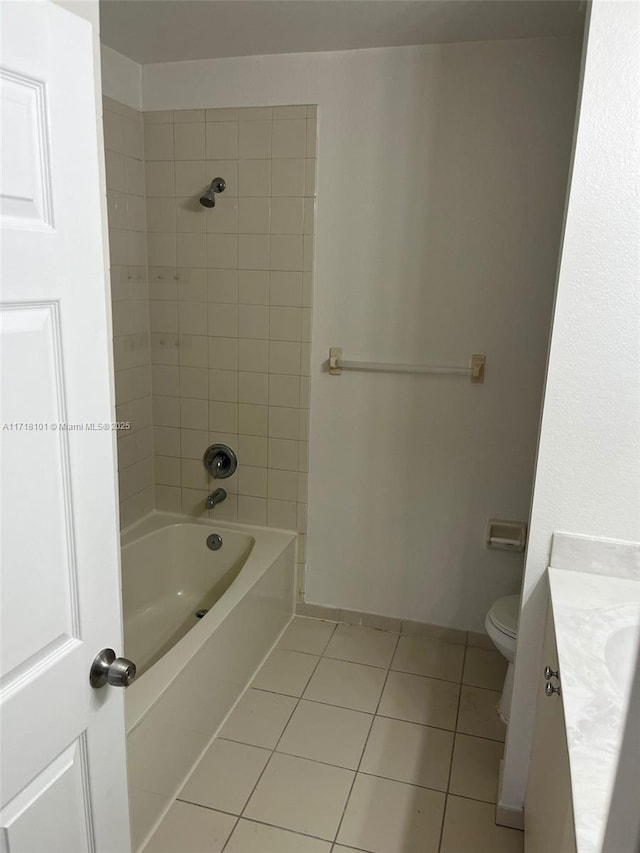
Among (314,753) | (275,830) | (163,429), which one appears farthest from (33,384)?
(163,429)

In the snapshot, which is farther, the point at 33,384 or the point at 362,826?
the point at 362,826

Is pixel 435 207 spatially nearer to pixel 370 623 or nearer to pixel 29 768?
pixel 370 623

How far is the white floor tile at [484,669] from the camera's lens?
2517 mm

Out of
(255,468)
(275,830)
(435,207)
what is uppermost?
(435,207)

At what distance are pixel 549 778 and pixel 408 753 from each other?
2.87 ft

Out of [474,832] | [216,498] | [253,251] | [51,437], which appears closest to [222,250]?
[253,251]

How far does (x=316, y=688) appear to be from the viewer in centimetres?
246

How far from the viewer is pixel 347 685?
8.13ft

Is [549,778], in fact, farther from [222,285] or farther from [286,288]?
[222,285]

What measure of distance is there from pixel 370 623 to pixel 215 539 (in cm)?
79

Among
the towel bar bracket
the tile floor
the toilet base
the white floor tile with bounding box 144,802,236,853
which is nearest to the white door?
the white floor tile with bounding box 144,802,236,853

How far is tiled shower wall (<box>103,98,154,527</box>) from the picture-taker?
255 cm

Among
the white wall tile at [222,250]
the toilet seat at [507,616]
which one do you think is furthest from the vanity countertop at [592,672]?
the white wall tile at [222,250]

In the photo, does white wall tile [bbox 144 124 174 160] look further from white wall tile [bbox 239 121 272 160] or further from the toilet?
the toilet
